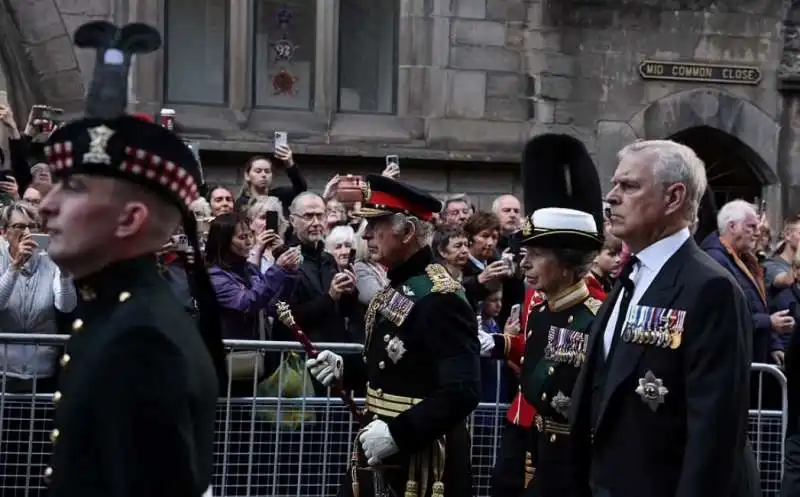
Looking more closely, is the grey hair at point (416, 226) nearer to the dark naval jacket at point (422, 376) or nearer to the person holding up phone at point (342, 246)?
the dark naval jacket at point (422, 376)

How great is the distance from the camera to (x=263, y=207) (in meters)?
9.56

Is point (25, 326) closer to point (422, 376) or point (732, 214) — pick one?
point (422, 376)

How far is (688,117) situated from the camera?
1574 cm

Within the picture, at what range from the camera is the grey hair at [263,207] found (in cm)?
950

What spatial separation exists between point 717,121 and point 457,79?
113 inches

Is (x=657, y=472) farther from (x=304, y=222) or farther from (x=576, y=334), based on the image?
(x=304, y=222)

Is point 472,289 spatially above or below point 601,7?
below

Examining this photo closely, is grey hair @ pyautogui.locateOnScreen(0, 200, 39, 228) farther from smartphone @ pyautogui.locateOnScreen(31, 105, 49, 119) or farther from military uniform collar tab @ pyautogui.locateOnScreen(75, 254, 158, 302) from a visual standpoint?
military uniform collar tab @ pyautogui.locateOnScreen(75, 254, 158, 302)

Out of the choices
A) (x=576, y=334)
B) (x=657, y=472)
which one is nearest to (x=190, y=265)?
(x=657, y=472)

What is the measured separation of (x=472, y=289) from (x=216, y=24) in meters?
6.70

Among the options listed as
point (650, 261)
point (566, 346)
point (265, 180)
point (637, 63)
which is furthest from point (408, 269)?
point (637, 63)

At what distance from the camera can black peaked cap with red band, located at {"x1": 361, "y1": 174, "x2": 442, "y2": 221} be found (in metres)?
6.37

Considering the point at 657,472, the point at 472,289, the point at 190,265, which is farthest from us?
the point at 472,289

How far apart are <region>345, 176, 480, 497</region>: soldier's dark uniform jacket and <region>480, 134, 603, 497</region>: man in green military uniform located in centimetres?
32
